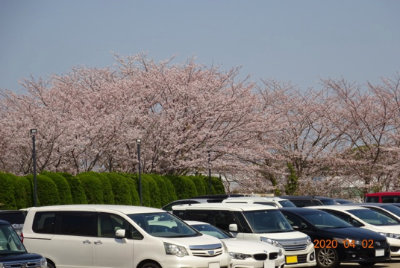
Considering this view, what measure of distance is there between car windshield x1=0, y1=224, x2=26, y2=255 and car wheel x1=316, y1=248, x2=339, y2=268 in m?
7.61

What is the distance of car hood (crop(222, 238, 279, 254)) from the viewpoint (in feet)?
47.8

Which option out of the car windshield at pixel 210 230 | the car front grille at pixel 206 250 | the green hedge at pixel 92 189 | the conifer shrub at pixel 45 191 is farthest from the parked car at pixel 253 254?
the conifer shrub at pixel 45 191

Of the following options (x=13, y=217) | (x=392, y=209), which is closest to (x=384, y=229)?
(x=392, y=209)

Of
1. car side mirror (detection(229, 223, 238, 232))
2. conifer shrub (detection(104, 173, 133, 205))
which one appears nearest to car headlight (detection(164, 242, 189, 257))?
car side mirror (detection(229, 223, 238, 232))

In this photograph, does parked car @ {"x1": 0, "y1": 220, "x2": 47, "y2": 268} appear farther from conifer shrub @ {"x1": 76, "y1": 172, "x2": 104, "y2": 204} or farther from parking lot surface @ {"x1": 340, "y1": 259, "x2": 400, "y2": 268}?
conifer shrub @ {"x1": 76, "y1": 172, "x2": 104, "y2": 204}

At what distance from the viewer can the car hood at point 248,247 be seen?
14.6m

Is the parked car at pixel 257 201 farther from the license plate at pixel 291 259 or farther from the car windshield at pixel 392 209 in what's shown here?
the license plate at pixel 291 259

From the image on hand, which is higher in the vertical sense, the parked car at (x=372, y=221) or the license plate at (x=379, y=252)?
the parked car at (x=372, y=221)

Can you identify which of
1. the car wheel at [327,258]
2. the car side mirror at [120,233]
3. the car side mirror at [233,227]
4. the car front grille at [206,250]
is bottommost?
the car wheel at [327,258]

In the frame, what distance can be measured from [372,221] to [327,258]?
3051 millimetres

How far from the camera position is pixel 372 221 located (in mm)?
19594

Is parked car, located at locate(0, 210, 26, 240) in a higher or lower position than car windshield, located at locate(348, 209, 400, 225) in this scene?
higher

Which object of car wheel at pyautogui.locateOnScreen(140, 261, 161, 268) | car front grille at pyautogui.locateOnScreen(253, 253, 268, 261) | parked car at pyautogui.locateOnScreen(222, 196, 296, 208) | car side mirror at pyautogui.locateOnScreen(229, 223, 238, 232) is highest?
parked car at pyautogui.locateOnScreen(222, 196, 296, 208)

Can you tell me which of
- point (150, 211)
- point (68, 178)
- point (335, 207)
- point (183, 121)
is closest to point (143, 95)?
point (183, 121)
